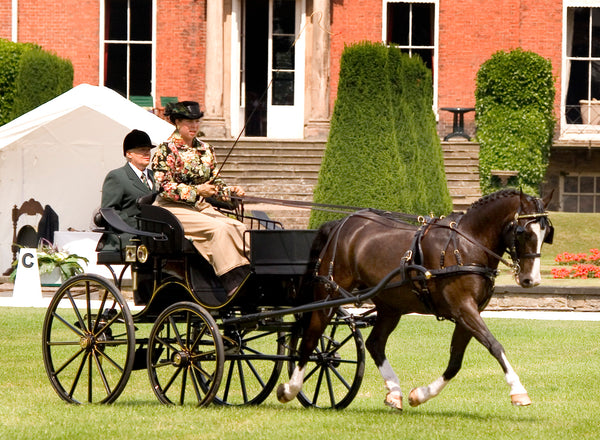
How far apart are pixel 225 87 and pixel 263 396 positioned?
60.0ft

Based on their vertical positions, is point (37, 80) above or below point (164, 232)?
above

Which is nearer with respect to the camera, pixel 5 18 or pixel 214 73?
pixel 214 73

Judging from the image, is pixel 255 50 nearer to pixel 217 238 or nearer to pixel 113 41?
pixel 113 41

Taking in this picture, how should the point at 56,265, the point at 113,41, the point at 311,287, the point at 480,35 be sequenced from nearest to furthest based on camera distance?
1. the point at 311,287
2. the point at 56,265
3. the point at 480,35
4. the point at 113,41

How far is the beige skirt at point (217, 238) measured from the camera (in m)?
7.92

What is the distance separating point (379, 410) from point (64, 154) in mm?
11384

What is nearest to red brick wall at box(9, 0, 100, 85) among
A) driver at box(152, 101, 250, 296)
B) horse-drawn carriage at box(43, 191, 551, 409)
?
horse-drawn carriage at box(43, 191, 551, 409)

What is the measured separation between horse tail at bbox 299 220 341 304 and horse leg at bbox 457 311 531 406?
112 centimetres

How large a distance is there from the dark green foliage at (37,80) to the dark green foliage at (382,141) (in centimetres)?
771

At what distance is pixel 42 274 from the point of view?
1661cm

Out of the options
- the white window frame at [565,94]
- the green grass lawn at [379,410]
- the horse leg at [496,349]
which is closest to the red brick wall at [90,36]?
the white window frame at [565,94]

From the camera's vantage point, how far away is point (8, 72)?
25203 millimetres

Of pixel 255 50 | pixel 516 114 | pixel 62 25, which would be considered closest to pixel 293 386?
pixel 516 114

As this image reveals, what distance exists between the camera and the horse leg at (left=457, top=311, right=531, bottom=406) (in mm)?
6934
